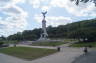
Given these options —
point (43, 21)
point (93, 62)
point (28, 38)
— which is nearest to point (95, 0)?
point (93, 62)

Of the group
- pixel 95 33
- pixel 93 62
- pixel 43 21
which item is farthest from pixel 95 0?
pixel 43 21

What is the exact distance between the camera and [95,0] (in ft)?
49.3

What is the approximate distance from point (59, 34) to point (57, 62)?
11057cm

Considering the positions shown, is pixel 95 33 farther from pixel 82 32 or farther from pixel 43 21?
pixel 43 21

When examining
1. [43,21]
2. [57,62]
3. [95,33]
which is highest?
[43,21]

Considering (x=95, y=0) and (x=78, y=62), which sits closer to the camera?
(x=95, y=0)

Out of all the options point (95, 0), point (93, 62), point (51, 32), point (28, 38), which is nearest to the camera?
point (95, 0)

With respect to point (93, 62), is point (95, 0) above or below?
above

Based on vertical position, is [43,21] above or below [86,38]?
above

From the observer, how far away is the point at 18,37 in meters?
139

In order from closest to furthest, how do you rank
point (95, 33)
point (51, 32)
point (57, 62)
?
point (57, 62) → point (95, 33) → point (51, 32)

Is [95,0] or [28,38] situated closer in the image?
[95,0]

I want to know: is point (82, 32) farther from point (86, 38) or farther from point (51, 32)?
point (51, 32)

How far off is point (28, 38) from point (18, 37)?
1071 centimetres
